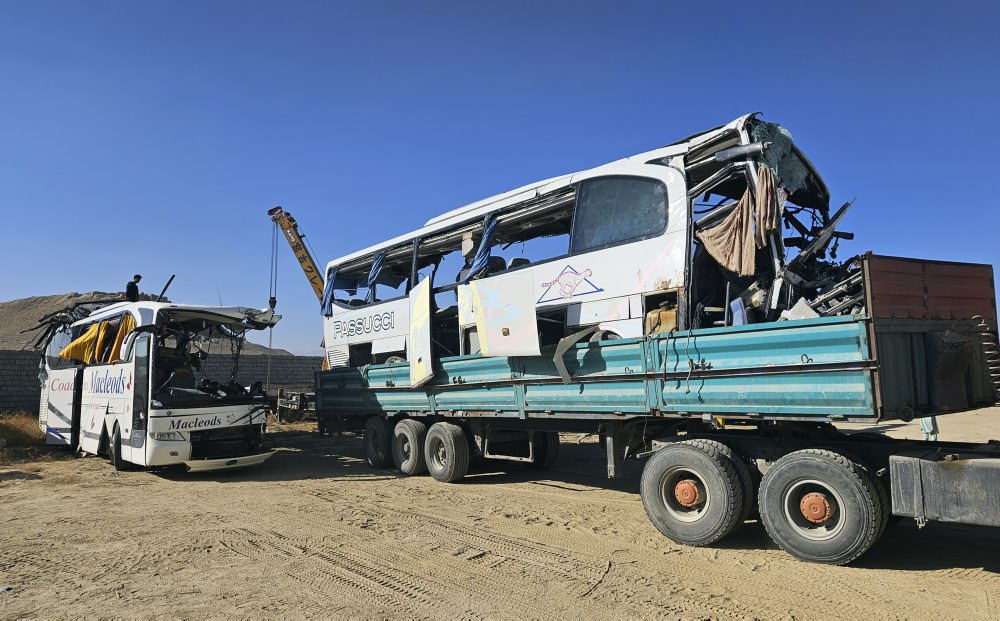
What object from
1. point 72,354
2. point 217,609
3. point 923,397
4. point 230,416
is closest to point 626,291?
point 923,397

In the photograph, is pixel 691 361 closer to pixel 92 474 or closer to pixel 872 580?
pixel 872 580

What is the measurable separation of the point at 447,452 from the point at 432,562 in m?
3.97

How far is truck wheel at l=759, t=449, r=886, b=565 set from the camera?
4973 millimetres

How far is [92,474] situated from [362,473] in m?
4.24

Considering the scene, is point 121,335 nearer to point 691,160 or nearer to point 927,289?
point 691,160

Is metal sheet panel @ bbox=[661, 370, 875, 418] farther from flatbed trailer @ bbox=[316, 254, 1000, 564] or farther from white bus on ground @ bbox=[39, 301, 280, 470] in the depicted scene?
white bus on ground @ bbox=[39, 301, 280, 470]

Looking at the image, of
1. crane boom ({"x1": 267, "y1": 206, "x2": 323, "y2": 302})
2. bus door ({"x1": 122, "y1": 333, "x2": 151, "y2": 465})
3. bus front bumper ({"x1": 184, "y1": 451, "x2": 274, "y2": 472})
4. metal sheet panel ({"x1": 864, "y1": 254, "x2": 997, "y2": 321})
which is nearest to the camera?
metal sheet panel ({"x1": 864, "y1": 254, "x2": 997, "y2": 321})

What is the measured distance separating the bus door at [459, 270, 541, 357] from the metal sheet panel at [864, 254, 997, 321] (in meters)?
3.51

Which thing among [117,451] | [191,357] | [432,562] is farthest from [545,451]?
[117,451]

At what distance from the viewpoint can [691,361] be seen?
6.07 m

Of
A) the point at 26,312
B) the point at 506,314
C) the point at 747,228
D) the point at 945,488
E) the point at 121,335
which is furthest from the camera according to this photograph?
the point at 26,312

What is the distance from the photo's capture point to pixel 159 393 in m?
9.82

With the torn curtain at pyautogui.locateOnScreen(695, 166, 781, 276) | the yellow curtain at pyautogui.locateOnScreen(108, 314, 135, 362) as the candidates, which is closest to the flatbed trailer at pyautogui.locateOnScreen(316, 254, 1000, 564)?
the torn curtain at pyautogui.locateOnScreen(695, 166, 781, 276)

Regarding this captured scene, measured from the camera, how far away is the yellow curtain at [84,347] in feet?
38.3
